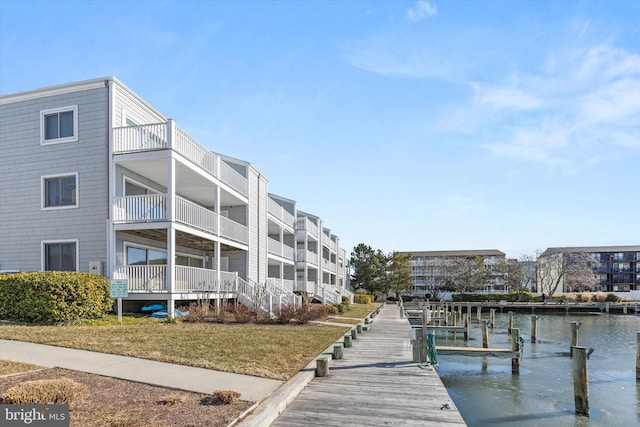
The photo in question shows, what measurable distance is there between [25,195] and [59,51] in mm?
10413

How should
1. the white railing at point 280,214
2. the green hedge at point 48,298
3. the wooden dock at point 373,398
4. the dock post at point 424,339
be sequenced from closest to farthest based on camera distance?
the wooden dock at point 373,398
the dock post at point 424,339
the green hedge at point 48,298
the white railing at point 280,214

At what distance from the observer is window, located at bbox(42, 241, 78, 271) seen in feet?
61.8

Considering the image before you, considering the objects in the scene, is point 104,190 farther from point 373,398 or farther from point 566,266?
point 566,266

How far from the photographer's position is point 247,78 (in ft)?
43.3

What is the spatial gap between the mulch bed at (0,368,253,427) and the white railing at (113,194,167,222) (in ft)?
35.3

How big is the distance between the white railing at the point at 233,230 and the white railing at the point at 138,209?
4.53 metres

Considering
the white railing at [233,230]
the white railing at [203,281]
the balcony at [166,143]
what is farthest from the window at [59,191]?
the white railing at [233,230]

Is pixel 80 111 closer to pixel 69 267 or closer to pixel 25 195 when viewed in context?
pixel 25 195

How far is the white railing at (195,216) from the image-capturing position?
61.9ft

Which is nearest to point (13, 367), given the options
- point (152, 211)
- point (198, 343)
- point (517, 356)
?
point (198, 343)

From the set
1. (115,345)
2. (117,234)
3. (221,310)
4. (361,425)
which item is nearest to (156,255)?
(117,234)

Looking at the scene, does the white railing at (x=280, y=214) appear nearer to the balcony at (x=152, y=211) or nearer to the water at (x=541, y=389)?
the balcony at (x=152, y=211)

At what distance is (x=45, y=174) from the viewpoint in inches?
765

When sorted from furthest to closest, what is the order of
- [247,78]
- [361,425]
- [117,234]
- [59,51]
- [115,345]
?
1. [117,234]
2. [247,78]
3. [59,51]
4. [115,345]
5. [361,425]
